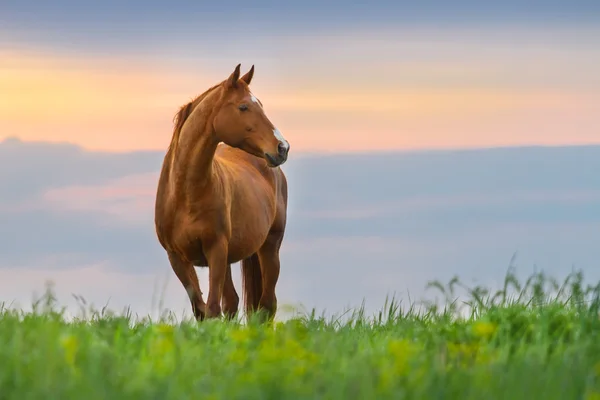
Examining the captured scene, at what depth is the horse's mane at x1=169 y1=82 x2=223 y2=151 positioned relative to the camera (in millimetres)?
10078

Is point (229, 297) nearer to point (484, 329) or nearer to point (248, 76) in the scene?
point (248, 76)

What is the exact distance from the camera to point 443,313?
26.2 feet

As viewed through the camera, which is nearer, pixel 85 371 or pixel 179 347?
pixel 85 371

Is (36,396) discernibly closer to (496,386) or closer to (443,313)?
(496,386)

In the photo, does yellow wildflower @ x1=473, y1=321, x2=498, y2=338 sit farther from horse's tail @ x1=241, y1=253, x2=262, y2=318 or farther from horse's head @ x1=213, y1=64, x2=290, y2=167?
horse's tail @ x1=241, y1=253, x2=262, y2=318

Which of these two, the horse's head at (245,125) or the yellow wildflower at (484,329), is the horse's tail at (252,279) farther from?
the yellow wildflower at (484,329)

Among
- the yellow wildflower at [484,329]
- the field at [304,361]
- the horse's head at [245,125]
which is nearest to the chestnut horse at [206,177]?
the horse's head at [245,125]

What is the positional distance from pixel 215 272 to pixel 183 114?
161cm

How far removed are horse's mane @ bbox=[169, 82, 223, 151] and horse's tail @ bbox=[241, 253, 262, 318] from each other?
2.38 m

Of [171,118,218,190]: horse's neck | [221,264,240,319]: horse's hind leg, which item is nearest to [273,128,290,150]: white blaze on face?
[171,118,218,190]: horse's neck

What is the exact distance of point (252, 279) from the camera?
Result: 12.0 metres

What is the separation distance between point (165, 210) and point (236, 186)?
1.06m

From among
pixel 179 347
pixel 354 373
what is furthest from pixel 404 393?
pixel 179 347

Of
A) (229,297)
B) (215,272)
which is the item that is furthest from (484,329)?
(229,297)
